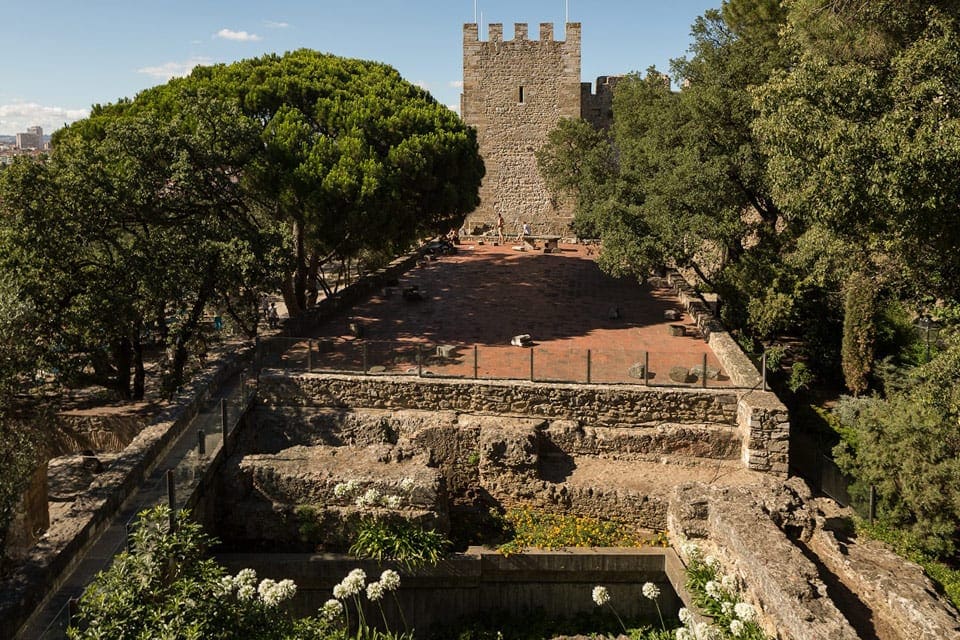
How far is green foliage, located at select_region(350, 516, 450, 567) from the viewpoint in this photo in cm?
1073

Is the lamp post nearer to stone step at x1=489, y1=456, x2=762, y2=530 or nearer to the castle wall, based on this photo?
stone step at x1=489, y1=456, x2=762, y2=530

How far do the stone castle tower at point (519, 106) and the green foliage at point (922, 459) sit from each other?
2552 centimetres

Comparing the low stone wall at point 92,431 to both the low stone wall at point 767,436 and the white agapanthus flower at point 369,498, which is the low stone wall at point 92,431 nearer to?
the white agapanthus flower at point 369,498

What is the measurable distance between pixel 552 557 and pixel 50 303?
32.4ft

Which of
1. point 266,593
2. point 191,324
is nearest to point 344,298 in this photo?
point 191,324

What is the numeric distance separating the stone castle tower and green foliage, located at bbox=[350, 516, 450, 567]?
2733 centimetres

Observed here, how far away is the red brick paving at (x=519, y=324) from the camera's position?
14.1m

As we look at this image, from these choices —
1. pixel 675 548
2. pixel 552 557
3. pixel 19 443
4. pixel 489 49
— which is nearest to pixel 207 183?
pixel 19 443

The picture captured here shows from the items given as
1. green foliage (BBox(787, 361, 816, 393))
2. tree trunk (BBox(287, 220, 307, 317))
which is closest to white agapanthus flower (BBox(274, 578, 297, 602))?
tree trunk (BBox(287, 220, 307, 317))

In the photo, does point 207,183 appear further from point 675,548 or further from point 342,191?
point 675,548

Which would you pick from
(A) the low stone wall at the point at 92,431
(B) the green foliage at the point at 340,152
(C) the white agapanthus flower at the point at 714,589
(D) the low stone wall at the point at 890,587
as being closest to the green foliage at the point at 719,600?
(C) the white agapanthus flower at the point at 714,589

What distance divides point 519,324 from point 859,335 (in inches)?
299

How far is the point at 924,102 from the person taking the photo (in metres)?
11.4

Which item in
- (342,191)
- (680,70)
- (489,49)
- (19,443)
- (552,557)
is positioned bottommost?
(552,557)
